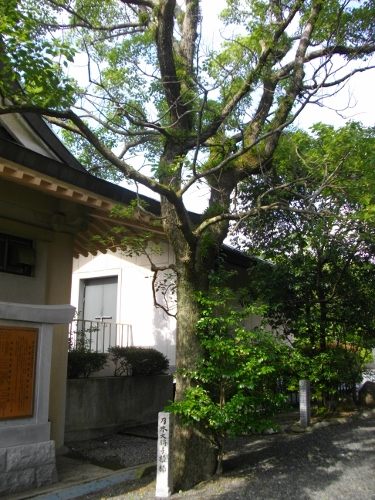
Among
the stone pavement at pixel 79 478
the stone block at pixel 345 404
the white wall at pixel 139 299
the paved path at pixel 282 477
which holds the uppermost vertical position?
the white wall at pixel 139 299

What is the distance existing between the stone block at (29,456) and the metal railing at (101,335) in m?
3.76

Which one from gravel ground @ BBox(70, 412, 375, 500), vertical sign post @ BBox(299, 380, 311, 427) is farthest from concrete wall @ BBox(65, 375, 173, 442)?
vertical sign post @ BBox(299, 380, 311, 427)

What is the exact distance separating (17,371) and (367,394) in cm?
951

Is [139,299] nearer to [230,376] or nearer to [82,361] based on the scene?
[82,361]

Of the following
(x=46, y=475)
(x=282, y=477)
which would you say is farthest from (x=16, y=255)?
(x=282, y=477)

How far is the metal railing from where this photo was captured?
1066cm

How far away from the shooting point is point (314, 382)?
36.4 feet

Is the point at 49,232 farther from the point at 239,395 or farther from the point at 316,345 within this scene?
the point at 316,345

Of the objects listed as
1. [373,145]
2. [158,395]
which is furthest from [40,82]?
[158,395]

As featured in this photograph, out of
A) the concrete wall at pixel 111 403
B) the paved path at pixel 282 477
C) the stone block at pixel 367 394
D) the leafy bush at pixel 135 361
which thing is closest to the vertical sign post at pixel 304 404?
the paved path at pixel 282 477

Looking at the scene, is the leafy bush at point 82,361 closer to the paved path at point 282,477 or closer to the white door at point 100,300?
the paved path at point 282,477

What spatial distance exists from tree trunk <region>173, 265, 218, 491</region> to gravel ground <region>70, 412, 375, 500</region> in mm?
181

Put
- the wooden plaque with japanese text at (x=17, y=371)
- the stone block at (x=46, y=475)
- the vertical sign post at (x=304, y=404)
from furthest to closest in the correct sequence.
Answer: the vertical sign post at (x=304, y=404) → the stone block at (x=46, y=475) → the wooden plaque with japanese text at (x=17, y=371)

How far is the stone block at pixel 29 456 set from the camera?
6.18 meters
